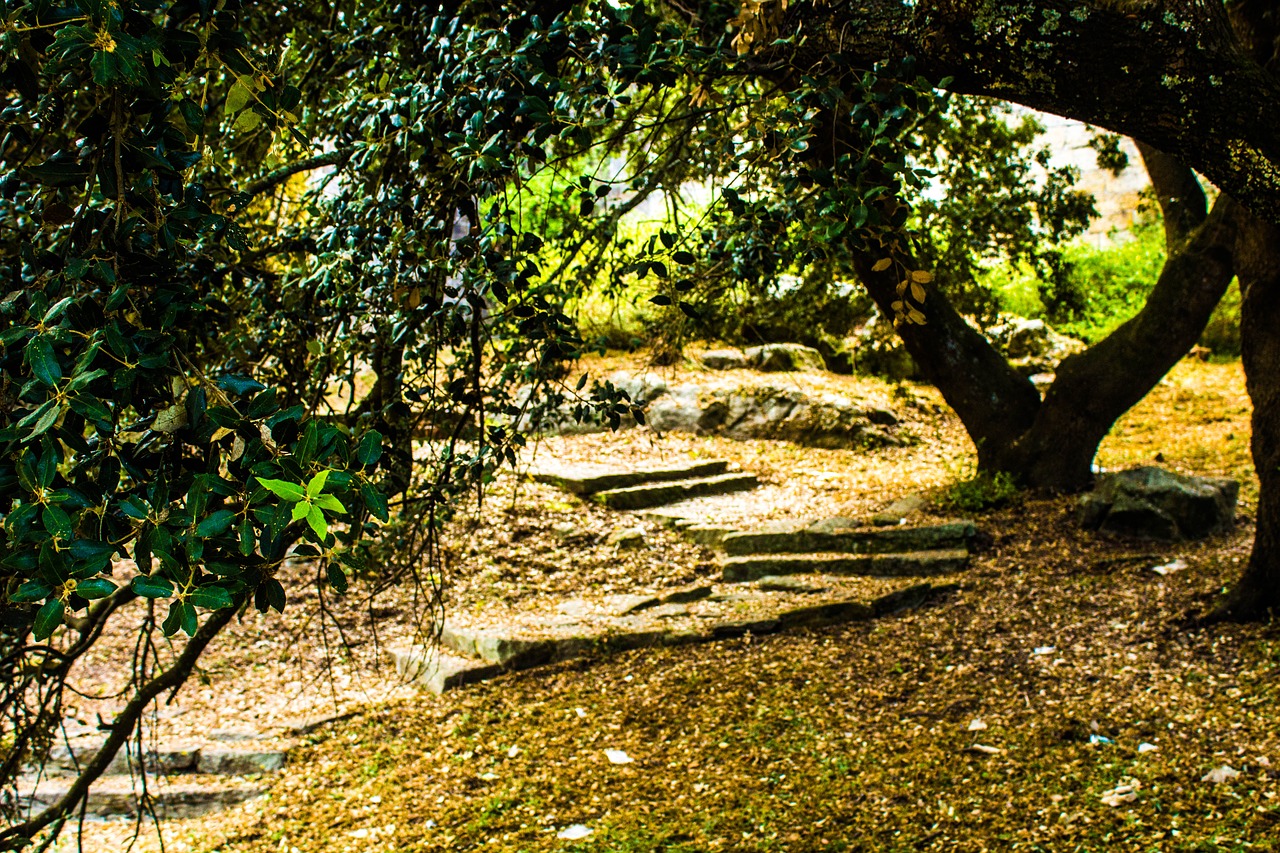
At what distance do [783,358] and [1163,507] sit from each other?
223 inches

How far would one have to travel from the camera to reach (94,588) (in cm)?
119

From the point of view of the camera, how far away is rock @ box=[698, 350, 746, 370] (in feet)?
38.7

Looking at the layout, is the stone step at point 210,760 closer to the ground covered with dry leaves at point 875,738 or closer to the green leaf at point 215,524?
the ground covered with dry leaves at point 875,738

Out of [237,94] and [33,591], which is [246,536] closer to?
[33,591]

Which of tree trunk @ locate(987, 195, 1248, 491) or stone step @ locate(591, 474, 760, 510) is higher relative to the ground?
tree trunk @ locate(987, 195, 1248, 491)

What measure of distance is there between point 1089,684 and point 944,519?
277 cm

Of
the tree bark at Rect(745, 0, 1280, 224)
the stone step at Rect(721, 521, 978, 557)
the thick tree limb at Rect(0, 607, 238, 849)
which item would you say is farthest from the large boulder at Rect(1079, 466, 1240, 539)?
the thick tree limb at Rect(0, 607, 238, 849)

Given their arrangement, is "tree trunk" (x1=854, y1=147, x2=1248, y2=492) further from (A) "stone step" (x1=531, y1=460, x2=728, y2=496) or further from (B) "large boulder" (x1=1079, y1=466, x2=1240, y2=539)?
(A) "stone step" (x1=531, y1=460, x2=728, y2=496)

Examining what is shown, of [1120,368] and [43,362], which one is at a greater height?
[43,362]

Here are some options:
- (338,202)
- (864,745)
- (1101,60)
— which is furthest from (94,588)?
(864,745)

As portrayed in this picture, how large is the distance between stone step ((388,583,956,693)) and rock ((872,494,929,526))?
4.25ft

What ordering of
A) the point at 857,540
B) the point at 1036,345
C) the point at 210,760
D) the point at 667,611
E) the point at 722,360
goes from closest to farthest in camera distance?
1. the point at 210,760
2. the point at 667,611
3. the point at 857,540
4. the point at 1036,345
5. the point at 722,360

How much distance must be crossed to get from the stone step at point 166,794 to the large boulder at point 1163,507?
577 cm

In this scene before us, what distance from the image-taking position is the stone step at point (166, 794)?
4820mm
